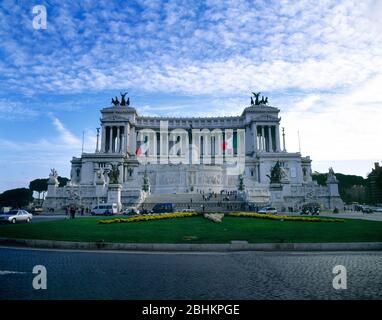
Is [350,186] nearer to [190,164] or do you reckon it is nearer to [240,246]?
[190,164]

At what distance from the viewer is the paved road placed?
7172 mm

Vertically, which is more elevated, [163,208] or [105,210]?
[163,208]

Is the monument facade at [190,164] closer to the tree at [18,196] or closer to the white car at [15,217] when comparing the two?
the white car at [15,217]

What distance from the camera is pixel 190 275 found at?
9.14 metres

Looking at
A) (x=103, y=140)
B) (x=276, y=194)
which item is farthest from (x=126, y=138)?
(x=276, y=194)

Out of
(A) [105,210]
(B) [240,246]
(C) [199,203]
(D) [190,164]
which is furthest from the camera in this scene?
(D) [190,164]

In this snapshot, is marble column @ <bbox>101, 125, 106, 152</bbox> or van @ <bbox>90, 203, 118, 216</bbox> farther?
marble column @ <bbox>101, 125, 106, 152</bbox>

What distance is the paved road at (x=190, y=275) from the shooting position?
7.17 m

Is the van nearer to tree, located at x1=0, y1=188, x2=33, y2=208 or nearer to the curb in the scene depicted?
the curb

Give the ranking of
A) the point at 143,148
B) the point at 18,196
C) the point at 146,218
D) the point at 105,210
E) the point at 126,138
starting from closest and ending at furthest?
the point at 146,218 → the point at 105,210 → the point at 126,138 → the point at 18,196 → the point at 143,148

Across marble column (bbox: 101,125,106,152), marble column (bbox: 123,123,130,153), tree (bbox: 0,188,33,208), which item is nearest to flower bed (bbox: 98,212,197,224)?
marble column (bbox: 123,123,130,153)

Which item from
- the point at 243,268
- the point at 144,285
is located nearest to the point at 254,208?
the point at 243,268
